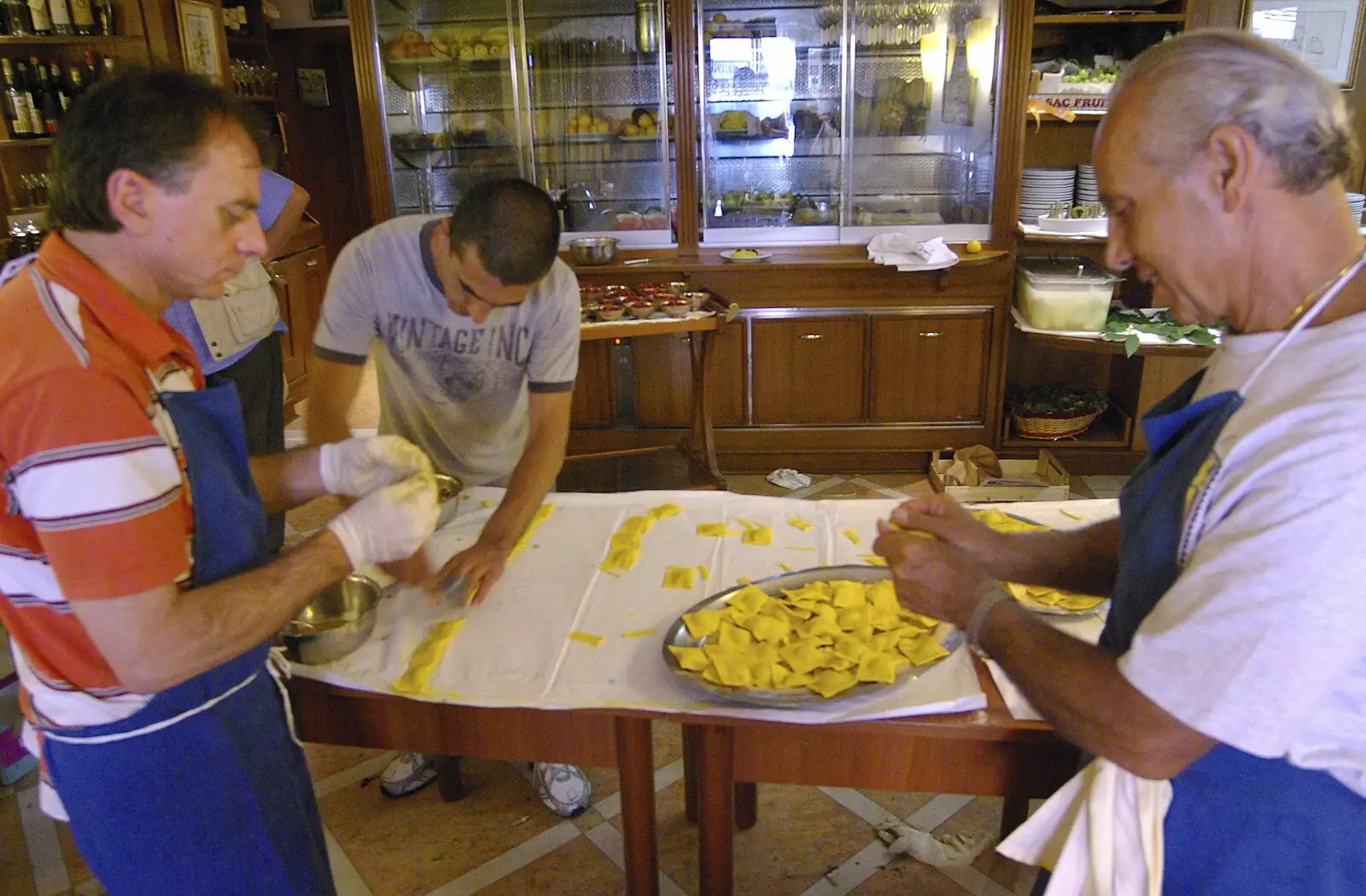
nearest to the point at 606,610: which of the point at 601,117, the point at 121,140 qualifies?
the point at 121,140

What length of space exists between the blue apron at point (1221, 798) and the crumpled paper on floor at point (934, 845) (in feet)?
3.81

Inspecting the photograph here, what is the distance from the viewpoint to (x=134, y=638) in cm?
104

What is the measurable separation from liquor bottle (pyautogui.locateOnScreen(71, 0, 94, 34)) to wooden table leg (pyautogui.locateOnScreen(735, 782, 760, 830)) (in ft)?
16.2

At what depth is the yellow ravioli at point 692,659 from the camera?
1.44 metres

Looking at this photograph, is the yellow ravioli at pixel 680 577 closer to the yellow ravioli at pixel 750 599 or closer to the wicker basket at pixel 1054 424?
the yellow ravioli at pixel 750 599

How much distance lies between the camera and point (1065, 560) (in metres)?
1.41

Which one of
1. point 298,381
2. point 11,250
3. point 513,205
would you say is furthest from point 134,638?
point 298,381

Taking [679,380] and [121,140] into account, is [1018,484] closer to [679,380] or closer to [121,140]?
[679,380]

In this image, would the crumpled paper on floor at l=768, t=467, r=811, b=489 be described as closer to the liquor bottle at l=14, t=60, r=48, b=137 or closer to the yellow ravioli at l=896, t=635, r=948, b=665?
the yellow ravioli at l=896, t=635, r=948, b=665

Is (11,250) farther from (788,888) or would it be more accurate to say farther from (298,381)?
(788,888)

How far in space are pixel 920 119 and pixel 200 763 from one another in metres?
4.60

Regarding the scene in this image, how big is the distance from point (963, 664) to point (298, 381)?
17.4ft

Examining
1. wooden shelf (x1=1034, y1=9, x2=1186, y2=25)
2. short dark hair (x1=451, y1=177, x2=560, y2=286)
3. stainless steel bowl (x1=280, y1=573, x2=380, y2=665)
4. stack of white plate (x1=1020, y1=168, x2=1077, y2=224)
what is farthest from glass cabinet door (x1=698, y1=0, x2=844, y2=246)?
stainless steel bowl (x1=280, y1=573, x2=380, y2=665)

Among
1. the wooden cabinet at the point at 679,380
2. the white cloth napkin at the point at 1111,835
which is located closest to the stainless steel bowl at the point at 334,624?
the white cloth napkin at the point at 1111,835
